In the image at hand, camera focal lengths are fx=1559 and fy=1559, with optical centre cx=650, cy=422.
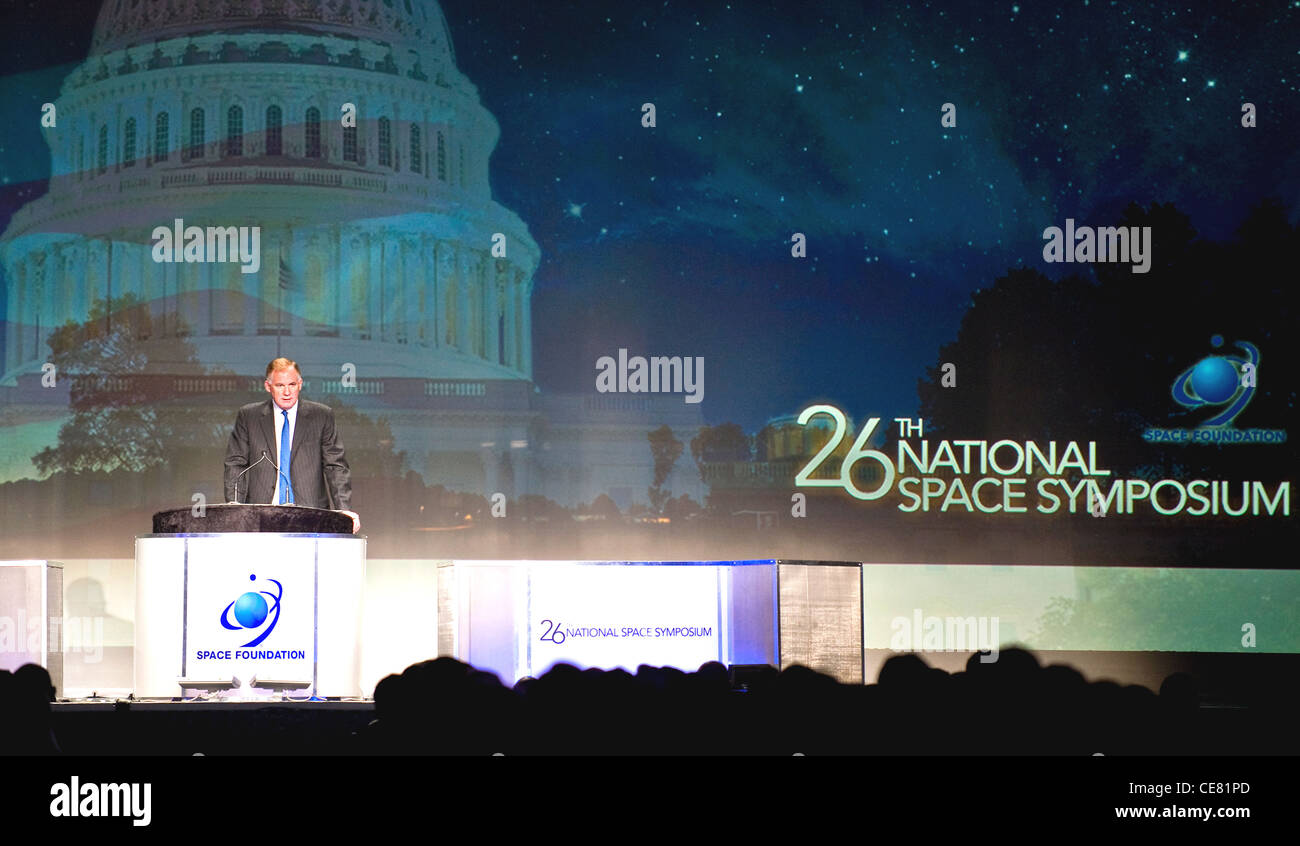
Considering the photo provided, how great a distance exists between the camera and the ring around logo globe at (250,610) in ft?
24.8

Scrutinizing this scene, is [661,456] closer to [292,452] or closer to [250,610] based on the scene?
[292,452]

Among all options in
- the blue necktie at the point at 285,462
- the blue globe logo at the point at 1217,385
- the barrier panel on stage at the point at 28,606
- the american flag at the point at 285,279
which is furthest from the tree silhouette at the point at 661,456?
the barrier panel on stage at the point at 28,606

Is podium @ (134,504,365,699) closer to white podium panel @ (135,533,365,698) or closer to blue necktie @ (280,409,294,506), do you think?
white podium panel @ (135,533,365,698)

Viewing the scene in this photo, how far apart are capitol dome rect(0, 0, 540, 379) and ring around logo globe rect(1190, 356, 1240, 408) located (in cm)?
662

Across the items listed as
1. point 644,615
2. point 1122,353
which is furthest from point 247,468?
point 1122,353

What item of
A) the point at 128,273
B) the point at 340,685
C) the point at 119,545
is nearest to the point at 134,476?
the point at 119,545

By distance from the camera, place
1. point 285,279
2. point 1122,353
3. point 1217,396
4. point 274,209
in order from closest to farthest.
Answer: point 1217,396, point 1122,353, point 274,209, point 285,279

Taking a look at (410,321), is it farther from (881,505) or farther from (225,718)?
(225,718)

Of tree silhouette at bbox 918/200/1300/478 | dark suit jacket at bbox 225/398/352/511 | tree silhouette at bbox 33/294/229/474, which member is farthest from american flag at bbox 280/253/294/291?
tree silhouette at bbox 918/200/1300/478

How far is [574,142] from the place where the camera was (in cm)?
1555

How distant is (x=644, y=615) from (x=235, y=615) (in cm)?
233

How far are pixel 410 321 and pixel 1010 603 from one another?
673cm

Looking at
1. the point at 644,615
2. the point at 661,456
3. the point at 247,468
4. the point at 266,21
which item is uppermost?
the point at 266,21

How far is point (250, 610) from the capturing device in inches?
298
